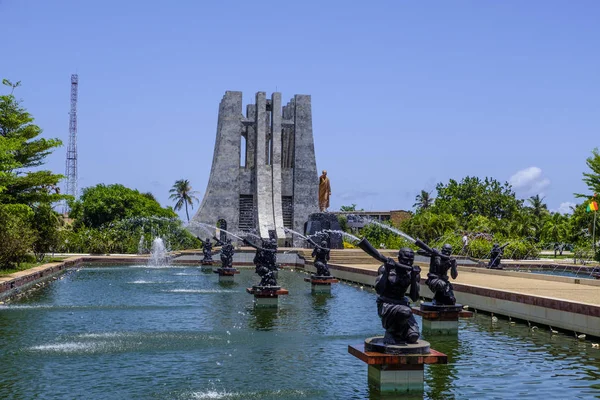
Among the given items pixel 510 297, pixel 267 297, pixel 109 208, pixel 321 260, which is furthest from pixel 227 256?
pixel 109 208

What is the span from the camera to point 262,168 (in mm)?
59219

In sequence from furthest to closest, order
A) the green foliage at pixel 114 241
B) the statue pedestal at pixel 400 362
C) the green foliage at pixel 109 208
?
the green foliage at pixel 109 208
the green foliage at pixel 114 241
the statue pedestal at pixel 400 362

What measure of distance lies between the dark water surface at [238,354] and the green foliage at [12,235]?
6.35 metres

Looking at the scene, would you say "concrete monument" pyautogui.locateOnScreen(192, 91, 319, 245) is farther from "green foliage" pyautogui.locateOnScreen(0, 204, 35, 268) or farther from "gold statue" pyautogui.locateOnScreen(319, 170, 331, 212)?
"green foliage" pyautogui.locateOnScreen(0, 204, 35, 268)

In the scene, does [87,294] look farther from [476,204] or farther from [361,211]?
[361,211]

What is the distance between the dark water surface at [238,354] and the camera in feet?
33.7

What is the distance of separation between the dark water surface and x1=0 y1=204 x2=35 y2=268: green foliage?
20.8 feet

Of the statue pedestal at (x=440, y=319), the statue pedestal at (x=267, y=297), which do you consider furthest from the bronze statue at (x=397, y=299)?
the statue pedestal at (x=267, y=297)

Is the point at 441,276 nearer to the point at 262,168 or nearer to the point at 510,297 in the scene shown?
the point at 510,297

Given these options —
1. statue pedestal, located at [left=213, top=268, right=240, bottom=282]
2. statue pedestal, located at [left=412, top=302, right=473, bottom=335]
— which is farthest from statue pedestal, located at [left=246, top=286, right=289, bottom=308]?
statue pedestal, located at [left=213, top=268, right=240, bottom=282]

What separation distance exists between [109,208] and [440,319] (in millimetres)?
58851

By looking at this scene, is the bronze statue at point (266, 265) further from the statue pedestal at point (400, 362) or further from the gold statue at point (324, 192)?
the gold statue at point (324, 192)

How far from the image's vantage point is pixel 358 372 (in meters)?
11.4

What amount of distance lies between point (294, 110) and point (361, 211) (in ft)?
169
